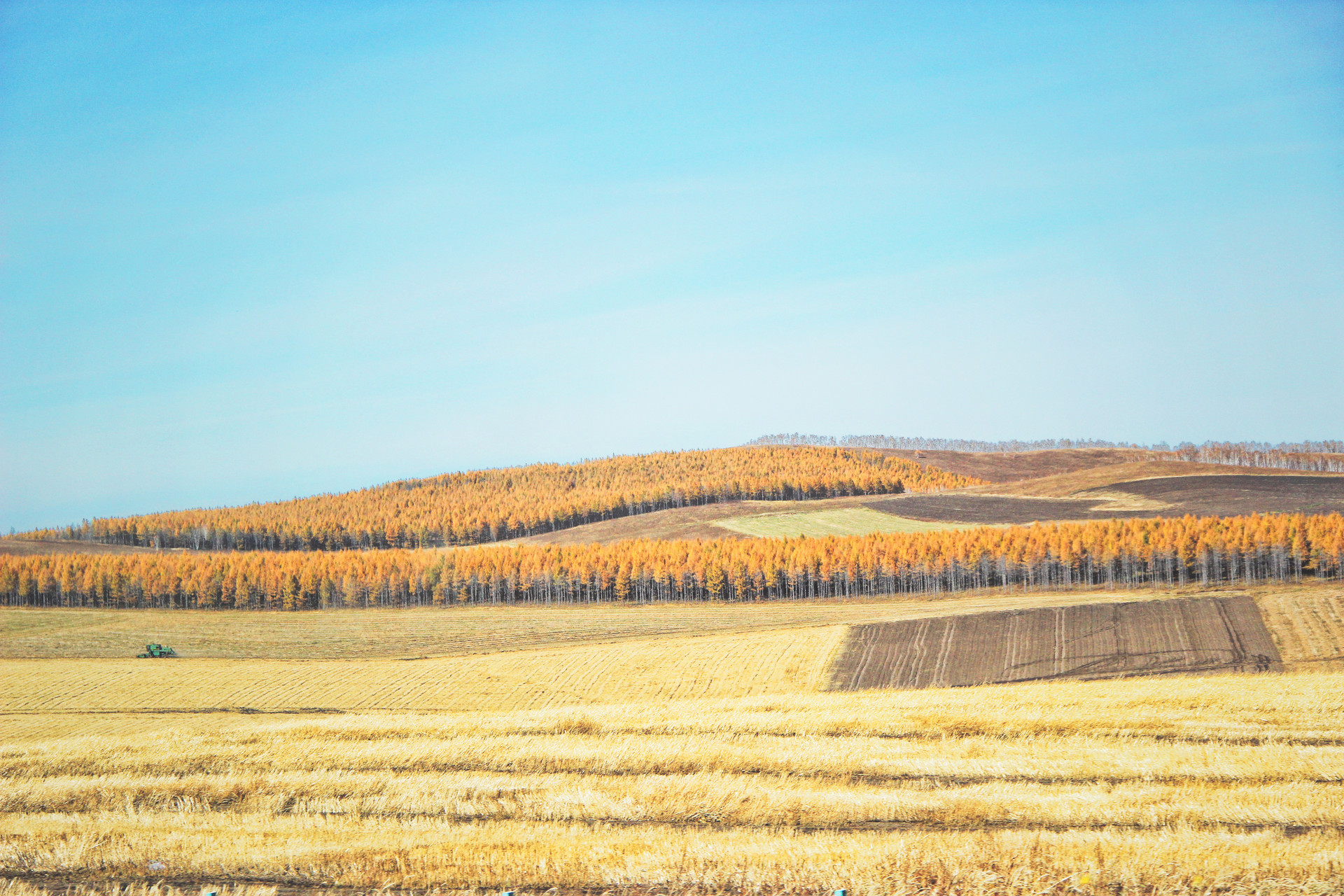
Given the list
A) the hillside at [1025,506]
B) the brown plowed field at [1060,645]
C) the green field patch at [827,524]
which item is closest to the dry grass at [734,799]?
the brown plowed field at [1060,645]

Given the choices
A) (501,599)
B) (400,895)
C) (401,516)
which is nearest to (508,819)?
(400,895)

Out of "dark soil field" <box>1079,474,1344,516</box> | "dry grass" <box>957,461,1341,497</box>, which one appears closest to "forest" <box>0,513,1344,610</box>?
"dark soil field" <box>1079,474,1344,516</box>

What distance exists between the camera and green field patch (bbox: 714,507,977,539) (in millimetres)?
124800

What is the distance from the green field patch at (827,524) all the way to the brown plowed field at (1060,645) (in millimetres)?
61924

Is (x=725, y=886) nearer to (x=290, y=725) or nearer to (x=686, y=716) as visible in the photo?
(x=686, y=716)

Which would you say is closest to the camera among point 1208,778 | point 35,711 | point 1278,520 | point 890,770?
point 1208,778

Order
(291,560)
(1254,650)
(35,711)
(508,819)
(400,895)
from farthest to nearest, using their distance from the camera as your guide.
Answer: (291,560), (1254,650), (35,711), (508,819), (400,895)

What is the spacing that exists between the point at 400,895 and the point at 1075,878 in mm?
10664

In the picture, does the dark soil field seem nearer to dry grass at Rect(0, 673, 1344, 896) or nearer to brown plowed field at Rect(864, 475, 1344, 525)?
brown plowed field at Rect(864, 475, 1344, 525)

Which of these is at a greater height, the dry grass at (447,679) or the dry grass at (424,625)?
the dry grass at (447,679)

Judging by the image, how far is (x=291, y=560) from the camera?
116 m

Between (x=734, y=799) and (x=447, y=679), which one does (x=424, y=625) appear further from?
(x=734, y=799)

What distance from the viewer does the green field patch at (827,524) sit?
409 ft

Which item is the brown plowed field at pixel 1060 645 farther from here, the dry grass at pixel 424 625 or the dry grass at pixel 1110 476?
the dry grass at pixel 1110 476
